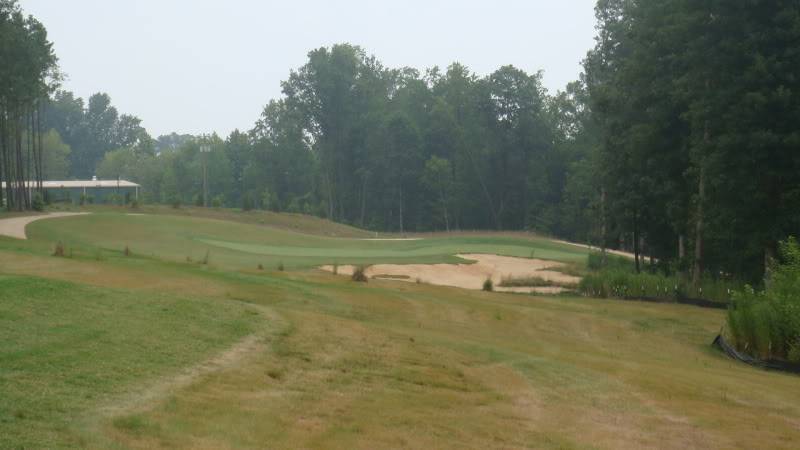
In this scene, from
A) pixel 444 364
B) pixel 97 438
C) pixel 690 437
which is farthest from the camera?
pixel 444 364

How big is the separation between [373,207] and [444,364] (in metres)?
89.9

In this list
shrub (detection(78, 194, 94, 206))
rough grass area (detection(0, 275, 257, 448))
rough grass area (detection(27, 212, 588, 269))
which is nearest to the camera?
rough grass area (detection(0, 275, 257, 448))

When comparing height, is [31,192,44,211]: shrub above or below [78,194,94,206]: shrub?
below

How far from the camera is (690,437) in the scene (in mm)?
10438

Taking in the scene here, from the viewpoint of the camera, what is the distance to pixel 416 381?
11.9 m

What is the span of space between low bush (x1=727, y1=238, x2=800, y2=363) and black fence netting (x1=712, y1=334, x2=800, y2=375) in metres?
0.15

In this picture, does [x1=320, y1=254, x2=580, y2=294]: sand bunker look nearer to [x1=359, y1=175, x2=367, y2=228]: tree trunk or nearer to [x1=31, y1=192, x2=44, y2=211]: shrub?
[x1=31, y1=192, x2=44, y2=211]: shrub

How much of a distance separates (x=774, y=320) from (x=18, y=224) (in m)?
36.9

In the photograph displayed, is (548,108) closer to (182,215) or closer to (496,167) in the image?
(496,167)

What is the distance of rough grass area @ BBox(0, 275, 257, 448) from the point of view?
25.4ft

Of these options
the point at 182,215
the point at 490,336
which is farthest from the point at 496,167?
the point at 490,336

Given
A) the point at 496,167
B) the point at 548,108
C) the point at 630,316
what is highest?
the point at 548,108

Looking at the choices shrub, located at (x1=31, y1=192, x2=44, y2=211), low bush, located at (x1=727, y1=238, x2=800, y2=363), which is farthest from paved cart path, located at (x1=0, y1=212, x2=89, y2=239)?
low bush, located at (x1=727, y1=238, x2=800, y2=363)

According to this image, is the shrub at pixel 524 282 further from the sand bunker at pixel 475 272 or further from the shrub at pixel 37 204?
the shrub at pixel 37 204
